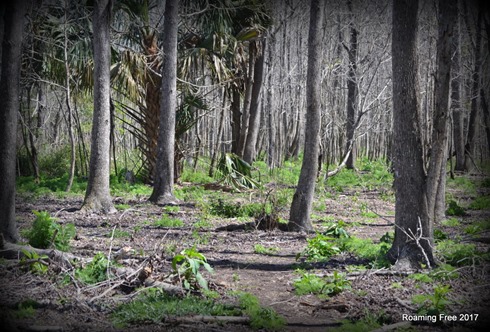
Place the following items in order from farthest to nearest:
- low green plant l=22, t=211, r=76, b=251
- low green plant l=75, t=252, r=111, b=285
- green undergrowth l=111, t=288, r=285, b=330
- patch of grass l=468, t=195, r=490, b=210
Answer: patch of grass l=468, t=195, r=490, b=210 → low green plant l=22, t=211, r=76, b=251 → low green plant l=75, t=252, r=111, b=285 → green undergrowth l=111, t=288, r=285, b=330

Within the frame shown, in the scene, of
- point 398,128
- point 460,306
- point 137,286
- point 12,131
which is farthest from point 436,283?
point 12,131

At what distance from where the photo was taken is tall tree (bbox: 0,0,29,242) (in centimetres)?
635

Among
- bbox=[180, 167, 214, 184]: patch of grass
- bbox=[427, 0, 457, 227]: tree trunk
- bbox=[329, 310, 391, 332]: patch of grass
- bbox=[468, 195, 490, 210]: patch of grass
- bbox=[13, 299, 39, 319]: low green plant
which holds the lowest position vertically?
bbox=[329, 310, 391, 332]: patch of grass

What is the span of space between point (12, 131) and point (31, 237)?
141 centimetres

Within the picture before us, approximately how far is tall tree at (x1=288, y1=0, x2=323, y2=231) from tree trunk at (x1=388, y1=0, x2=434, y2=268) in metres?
2.68

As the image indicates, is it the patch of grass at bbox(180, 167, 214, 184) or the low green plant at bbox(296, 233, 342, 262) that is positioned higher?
the patch of grass at bbox(180, 167, 214, 184)

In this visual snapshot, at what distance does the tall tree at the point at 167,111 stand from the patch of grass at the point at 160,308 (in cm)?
758

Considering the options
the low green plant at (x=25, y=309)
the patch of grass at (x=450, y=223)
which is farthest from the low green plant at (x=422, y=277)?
the patch of grass at (x=450, y=223)

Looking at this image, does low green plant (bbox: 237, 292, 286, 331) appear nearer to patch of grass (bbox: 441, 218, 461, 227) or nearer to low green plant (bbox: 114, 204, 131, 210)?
patch of grass (bbox: 441, 218, 461, 227)

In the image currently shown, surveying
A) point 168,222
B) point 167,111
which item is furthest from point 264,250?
point 167,111

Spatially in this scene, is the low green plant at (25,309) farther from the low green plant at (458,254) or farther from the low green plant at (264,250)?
the low green plant at (458,254)

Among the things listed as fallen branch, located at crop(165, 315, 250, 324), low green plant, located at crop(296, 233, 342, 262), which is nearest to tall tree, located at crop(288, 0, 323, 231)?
low green plant, located at crop(296, 233, 342, 262)

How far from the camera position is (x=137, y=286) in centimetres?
558

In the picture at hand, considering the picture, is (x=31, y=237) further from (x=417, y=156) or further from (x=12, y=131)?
(x=417, y=156)
